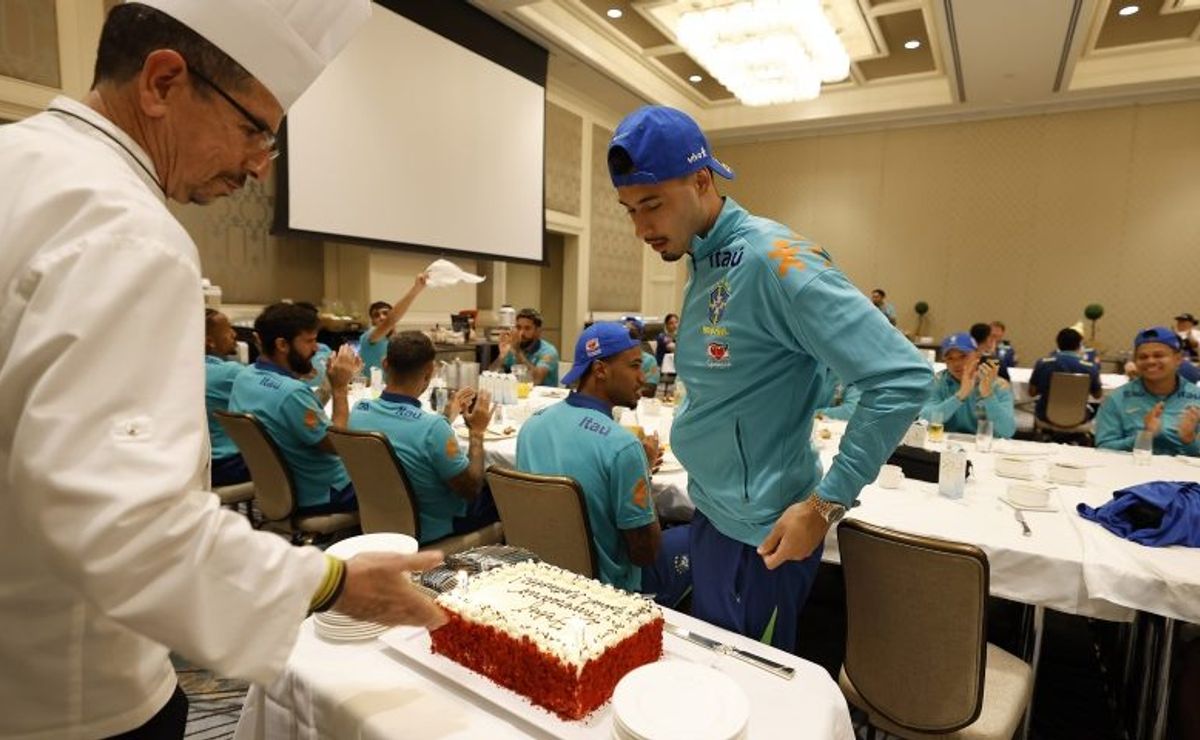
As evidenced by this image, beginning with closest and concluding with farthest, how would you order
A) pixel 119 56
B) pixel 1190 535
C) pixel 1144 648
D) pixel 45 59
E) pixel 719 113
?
pixel 119 56 < pixel 1190 535 < pixel 1144 648 < pixel 45 59 < pixel 719 113

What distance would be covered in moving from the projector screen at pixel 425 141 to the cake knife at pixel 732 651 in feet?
17.6

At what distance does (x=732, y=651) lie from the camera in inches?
41.6

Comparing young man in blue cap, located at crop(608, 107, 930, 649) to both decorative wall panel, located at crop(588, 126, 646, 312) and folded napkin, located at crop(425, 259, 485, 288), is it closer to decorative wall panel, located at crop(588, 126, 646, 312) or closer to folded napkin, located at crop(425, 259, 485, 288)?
folded napkin, located at crop(425, 259, 485, 288)

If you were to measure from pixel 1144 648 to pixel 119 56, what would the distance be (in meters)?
2.85

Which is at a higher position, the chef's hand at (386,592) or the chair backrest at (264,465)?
the chef's hand at (386,592)

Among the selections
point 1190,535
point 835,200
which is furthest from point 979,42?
point 1190,535

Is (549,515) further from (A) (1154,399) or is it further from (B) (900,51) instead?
(B) (900,51)

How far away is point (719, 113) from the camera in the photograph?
10.5 m

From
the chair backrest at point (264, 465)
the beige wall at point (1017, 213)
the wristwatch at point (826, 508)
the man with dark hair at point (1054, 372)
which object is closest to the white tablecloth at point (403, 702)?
the wristwatch at point (826, 508)

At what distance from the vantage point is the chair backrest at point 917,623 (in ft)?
4.57

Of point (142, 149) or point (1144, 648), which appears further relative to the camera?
point (1144, 648)

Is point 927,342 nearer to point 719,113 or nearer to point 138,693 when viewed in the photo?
point 719,113

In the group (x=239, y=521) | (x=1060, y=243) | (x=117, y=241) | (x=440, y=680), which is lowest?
(x=440, y=680)

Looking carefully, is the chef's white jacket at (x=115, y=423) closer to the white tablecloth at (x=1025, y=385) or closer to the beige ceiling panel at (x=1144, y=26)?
the white tablecloth at (x=1025, y=385)
